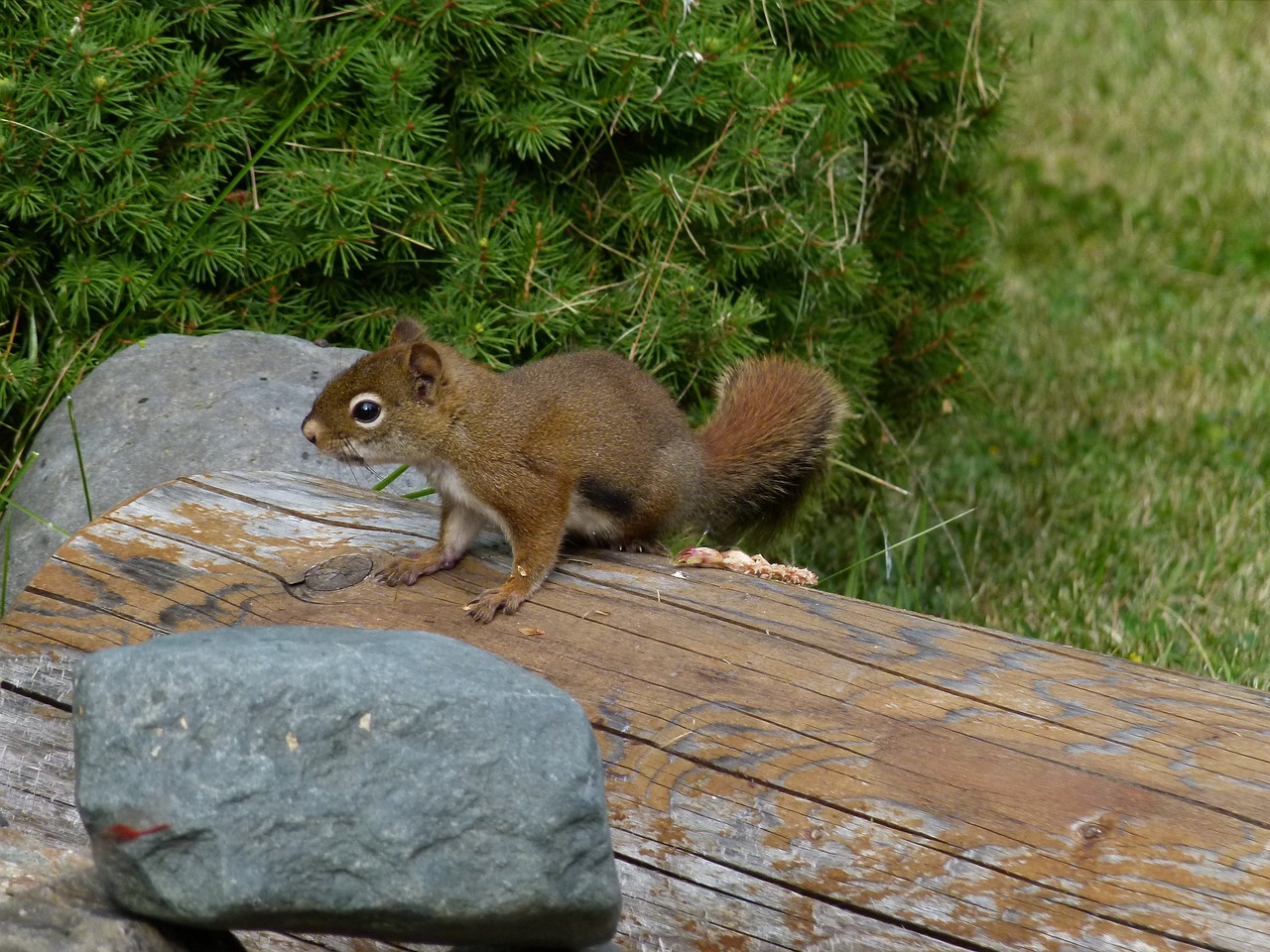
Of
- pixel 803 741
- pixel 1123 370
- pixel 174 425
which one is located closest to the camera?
pixel 803 741

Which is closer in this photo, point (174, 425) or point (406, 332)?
point (406, 332)

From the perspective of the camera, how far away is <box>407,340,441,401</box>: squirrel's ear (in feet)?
8.18

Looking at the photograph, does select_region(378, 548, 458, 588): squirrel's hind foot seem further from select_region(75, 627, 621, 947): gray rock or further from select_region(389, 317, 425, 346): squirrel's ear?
select_region(75, 627, 621, 947): gray rock

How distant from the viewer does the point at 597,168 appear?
3.53 meters

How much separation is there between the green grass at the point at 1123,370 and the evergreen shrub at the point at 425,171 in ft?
3.01

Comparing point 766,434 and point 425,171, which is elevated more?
point 425,171

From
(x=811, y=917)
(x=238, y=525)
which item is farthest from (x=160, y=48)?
(x=811, y=917)

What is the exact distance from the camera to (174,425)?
120 inches

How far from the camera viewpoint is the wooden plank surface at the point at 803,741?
71.3 inches

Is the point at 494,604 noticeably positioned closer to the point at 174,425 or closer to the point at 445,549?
the point at 445,549

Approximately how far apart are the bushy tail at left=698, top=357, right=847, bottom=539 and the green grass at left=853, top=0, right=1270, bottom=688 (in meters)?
0.92

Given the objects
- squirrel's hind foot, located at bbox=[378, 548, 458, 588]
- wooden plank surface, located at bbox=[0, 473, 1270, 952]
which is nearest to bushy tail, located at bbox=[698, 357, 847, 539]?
wooden plank surface, located at bbox=[0, 473, 1270, 952]

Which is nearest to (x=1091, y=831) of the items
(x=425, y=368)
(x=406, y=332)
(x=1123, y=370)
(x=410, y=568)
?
(x=410, y=568)

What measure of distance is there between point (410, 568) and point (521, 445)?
Answer: 0.29 m
